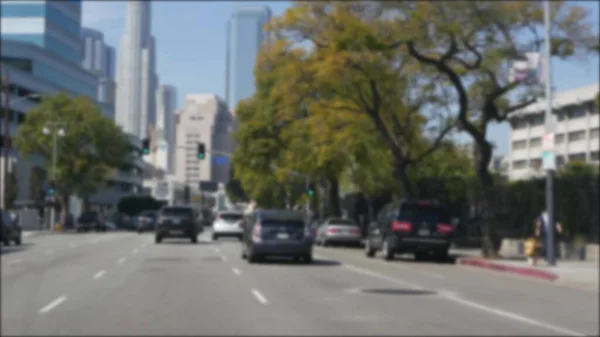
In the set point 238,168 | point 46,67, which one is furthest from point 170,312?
point 46,67

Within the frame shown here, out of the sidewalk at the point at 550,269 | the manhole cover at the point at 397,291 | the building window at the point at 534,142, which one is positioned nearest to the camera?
the manhole cover at the point at 397,291

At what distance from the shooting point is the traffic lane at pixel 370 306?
13.9m

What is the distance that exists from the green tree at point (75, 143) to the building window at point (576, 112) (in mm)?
44861

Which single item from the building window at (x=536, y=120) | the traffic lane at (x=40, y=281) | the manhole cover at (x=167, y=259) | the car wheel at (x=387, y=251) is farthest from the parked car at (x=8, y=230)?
the building window at (x=536, y=120)

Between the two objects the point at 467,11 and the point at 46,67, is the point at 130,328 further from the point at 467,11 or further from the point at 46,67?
the point at 46,67

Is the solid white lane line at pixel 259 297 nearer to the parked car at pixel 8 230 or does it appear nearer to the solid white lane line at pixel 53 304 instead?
the solid white lane line at pixel 53 304

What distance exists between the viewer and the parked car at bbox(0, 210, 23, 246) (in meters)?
41.0

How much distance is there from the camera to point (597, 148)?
92.4 m

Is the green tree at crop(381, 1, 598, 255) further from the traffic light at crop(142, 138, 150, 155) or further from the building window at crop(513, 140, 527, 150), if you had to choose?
the building window at crop(513, 140, 527, 150)

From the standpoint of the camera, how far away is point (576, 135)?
95.3 meters

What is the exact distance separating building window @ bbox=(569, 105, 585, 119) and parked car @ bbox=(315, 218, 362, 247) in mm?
52169

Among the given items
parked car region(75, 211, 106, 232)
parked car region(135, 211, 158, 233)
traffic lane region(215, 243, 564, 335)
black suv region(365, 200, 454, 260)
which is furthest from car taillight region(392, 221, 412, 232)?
parked car region(75, 211, 106, 232)

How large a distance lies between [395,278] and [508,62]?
40.5 feet

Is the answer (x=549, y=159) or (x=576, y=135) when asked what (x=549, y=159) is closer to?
(x=549, y=159)
